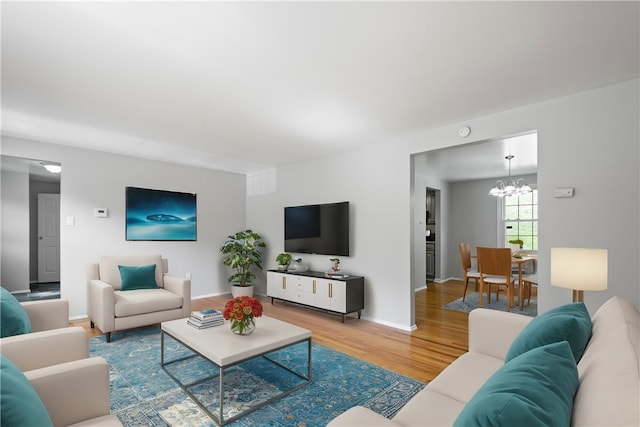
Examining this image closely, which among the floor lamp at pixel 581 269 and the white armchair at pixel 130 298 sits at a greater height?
the floor lamp at pixel 581 269

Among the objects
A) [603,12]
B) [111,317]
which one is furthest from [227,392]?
[603,12]

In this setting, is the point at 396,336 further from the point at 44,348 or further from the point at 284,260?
the point at 44,348

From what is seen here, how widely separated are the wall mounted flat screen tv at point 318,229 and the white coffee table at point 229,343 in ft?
6.74

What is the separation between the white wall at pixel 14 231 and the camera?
5910 mm

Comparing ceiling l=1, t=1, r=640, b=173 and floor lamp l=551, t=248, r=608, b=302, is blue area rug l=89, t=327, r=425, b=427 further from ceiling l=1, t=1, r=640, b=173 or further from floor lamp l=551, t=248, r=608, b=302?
ceiling l=1, t=1, r=640, b=173

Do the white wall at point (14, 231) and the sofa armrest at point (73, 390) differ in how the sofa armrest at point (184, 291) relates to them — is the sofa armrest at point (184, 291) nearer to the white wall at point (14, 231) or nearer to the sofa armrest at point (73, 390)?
the sofa armrest at point (73, 390)

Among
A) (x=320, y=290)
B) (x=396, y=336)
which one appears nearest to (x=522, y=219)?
(x=396, y=336)

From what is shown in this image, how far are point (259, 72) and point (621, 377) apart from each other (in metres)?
2.49

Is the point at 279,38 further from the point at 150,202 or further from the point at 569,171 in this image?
the point at 150,202

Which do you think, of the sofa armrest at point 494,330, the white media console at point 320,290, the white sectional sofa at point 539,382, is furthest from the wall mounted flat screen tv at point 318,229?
the white sectional sofa at point 539,382

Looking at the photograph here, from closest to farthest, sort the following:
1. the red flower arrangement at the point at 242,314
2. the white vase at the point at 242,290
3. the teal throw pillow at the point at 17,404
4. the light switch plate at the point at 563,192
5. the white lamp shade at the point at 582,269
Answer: the teal throw pillow at the point at 17,404 → the white lamp shade at the point at 582,269 → the red flower arrangement at the point at 242,314 → the light switch plate at the point at 563,192 → the white vase at the point at 242,290

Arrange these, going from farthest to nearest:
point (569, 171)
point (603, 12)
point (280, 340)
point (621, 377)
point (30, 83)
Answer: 1. point (569, 171)
2. point (30, 83)
3. point (280, 340)
4. point (603, 12)
5. point (621, 377)

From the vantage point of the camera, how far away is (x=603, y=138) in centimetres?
268

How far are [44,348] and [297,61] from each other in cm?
231
